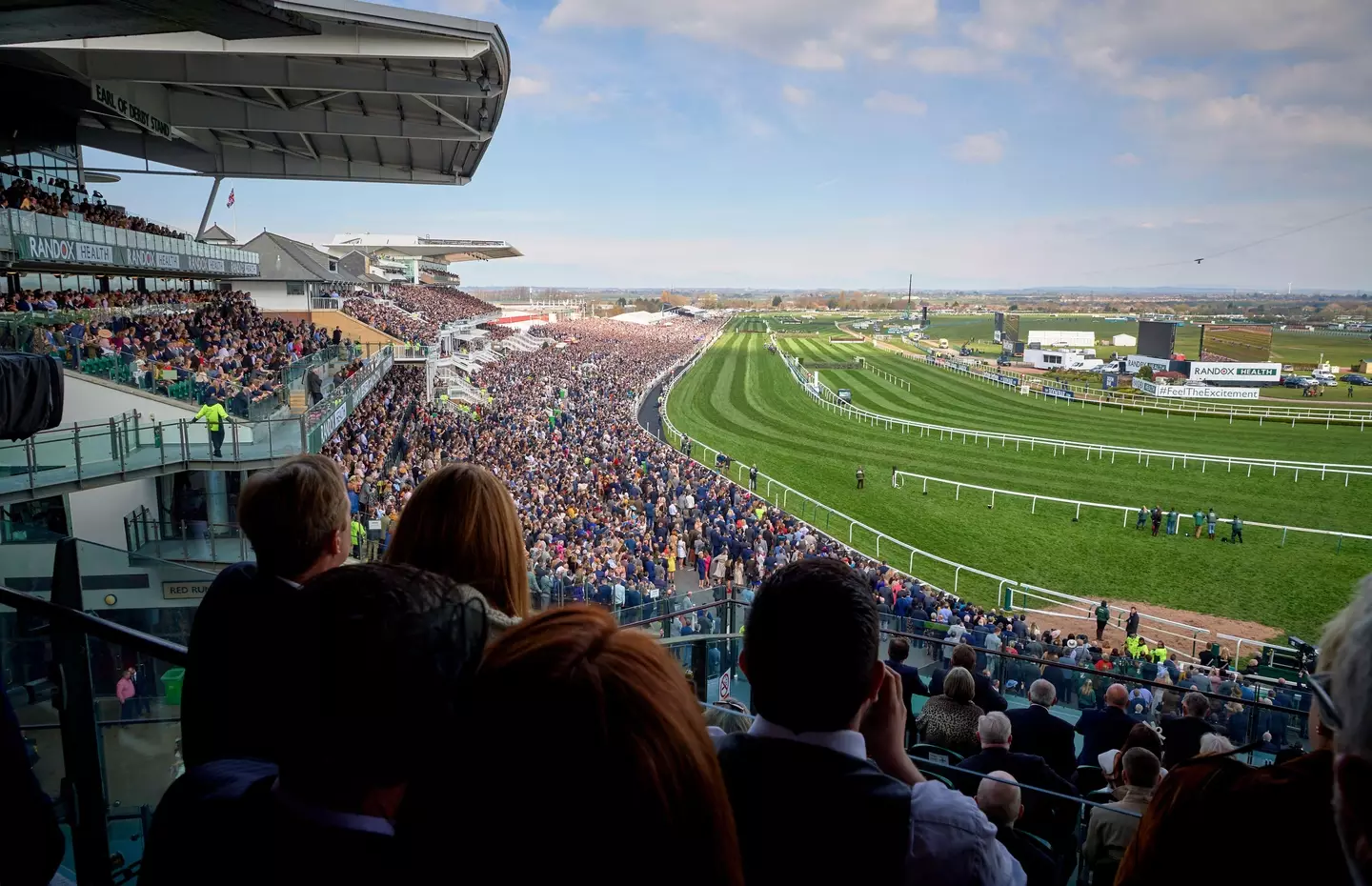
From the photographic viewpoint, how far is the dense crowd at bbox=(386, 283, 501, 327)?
50.9 meters

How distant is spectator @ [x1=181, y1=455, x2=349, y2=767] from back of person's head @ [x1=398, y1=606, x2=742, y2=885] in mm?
852

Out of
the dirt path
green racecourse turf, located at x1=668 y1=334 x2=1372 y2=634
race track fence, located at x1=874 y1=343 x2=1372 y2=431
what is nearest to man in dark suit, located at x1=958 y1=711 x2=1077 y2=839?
the dirt path

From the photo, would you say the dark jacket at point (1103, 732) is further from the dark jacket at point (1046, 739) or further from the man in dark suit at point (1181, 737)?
the dark jacket at point (1046, 739)

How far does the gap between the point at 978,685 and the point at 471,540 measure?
456cm

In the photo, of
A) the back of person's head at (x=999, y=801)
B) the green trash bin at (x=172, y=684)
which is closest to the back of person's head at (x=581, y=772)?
the back of person's head at (x=999, y=801)

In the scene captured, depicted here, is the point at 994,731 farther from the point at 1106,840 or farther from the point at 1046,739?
the point at 1046,739

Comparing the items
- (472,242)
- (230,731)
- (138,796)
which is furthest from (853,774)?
(472,242)

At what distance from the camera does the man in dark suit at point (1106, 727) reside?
5250 mm

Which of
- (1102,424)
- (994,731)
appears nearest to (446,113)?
(994,731)

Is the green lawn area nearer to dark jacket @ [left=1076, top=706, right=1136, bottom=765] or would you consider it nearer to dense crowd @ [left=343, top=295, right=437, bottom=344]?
dense crowd @ [left=343, top=295, right=437, bottom=344]

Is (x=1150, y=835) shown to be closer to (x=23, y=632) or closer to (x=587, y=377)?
(x=23, y=632)

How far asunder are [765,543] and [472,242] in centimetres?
5440

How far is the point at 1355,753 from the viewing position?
1.20 m

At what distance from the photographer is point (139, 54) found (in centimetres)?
1334
